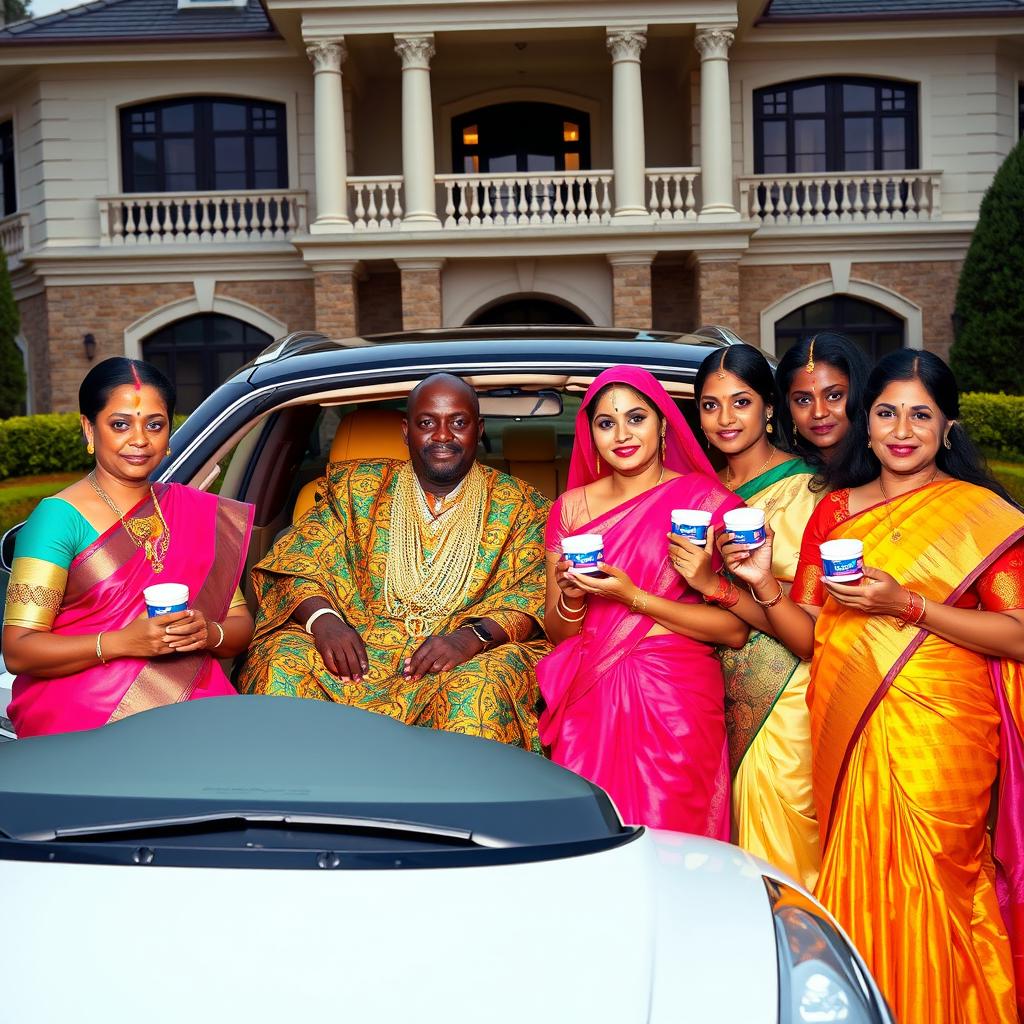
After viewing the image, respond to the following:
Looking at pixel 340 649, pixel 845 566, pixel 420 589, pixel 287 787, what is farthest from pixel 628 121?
pixel 287 787

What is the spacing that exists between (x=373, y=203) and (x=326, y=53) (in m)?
2.32

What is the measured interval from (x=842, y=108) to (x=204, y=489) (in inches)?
765

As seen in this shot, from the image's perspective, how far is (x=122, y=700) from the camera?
2959 mm

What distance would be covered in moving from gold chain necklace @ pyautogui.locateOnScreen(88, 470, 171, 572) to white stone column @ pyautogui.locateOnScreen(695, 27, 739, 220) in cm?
1651

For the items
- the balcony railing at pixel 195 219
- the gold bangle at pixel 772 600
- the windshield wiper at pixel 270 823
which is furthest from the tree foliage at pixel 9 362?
the windshield wiper at pixel 270 823

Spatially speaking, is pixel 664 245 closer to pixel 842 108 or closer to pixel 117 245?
pixel 842 108

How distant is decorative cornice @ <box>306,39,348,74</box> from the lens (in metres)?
18.2

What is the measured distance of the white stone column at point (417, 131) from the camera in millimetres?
18281

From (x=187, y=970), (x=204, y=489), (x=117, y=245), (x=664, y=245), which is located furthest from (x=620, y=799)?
(x=117, y=245)

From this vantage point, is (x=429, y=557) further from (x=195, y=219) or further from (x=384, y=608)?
(x=195, y=219)

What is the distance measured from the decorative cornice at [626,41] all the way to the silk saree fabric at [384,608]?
15796 millimetres

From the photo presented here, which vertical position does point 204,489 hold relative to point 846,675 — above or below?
above

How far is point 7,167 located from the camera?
2183 centimetres

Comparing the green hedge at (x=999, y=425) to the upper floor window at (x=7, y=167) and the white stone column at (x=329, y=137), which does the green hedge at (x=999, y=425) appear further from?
the upper floor window at (x=7, y=167)
